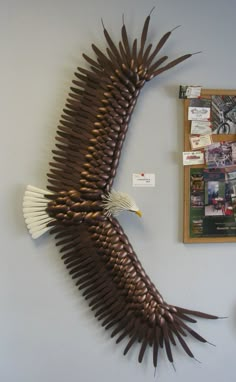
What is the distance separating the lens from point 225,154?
1317mm

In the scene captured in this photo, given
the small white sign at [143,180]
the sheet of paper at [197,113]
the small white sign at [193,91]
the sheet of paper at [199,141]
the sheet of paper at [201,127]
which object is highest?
the small white sign at [193,91]

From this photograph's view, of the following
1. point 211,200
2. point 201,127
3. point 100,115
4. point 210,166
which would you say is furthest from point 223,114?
point 100,115

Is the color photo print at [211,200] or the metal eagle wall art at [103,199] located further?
the color photo print at [211,200]

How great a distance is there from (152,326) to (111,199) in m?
0.52

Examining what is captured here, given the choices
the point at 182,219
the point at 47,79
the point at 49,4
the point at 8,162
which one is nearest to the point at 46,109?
the point at 47,79

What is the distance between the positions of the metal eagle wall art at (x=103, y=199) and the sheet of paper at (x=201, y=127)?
0.82 ft

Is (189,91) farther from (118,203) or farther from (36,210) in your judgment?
(36,210)

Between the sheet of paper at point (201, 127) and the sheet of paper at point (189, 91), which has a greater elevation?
the sheet of paper at point (189, 91)

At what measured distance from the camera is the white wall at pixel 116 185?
1.25 m

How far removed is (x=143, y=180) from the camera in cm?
131

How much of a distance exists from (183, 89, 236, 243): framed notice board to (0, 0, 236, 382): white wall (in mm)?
42

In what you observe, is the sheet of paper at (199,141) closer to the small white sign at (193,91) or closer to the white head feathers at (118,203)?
the small white sign at (193,91)

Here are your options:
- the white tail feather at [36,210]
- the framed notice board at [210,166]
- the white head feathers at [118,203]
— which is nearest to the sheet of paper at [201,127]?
the framed notice board at [210,166]

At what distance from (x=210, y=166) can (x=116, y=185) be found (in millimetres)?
391
